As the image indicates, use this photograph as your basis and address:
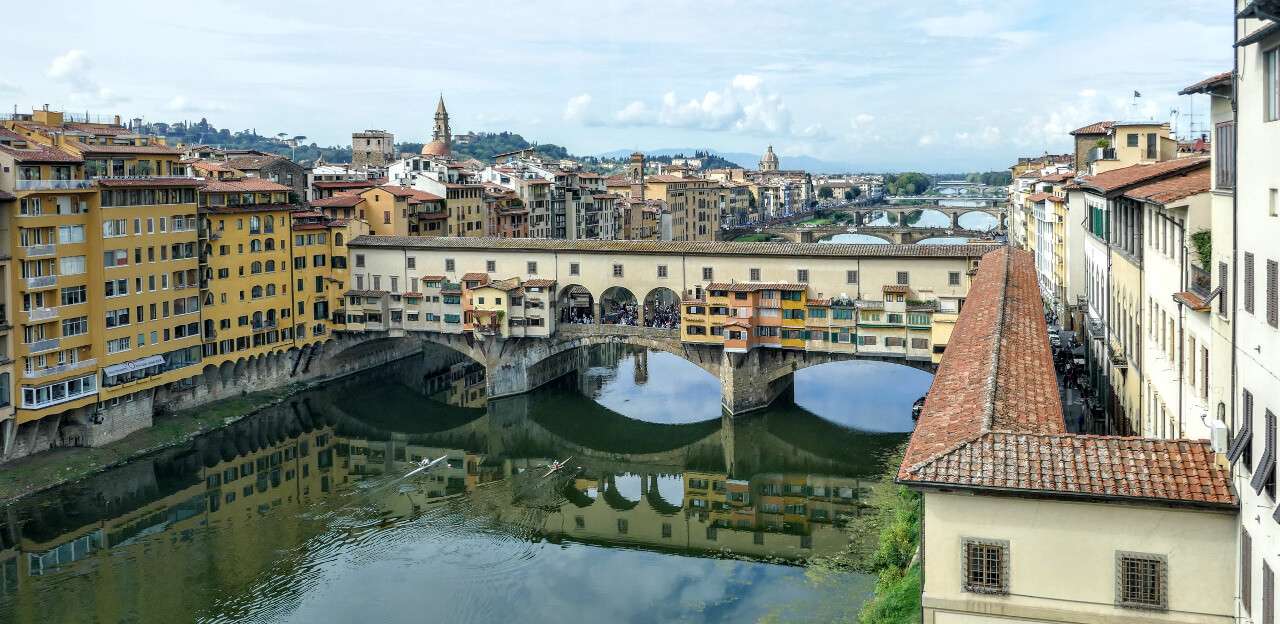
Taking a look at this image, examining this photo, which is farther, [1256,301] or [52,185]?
[52,185]

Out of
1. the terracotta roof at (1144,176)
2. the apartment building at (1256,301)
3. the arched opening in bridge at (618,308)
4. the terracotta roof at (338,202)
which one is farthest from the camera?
the arched opening in bridge at (618,308)

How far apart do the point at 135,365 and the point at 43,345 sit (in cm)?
386

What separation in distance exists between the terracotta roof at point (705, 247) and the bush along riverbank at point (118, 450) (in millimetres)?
8946

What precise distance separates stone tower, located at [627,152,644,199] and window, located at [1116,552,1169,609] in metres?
86.0

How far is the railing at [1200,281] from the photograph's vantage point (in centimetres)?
1338

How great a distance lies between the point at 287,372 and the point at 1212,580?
41.0 meters

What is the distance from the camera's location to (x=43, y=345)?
34250 millimetres

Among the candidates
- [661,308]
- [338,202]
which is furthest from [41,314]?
[661,308]

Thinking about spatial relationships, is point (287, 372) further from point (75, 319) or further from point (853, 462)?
point (853, 462)

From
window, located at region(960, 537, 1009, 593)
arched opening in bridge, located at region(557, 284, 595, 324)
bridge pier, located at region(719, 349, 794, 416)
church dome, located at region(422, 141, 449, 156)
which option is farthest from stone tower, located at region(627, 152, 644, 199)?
window, located at region(960, 537, 1009, 593)

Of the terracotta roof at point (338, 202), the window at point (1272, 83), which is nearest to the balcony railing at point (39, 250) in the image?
the terracotta roof at point (338, 202)

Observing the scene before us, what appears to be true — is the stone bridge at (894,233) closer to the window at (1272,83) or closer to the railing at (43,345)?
the railing at (43,345)

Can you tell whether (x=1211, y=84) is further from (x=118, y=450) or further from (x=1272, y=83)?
(x=118, y=450)

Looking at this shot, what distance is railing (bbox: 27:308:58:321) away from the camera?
111ft
